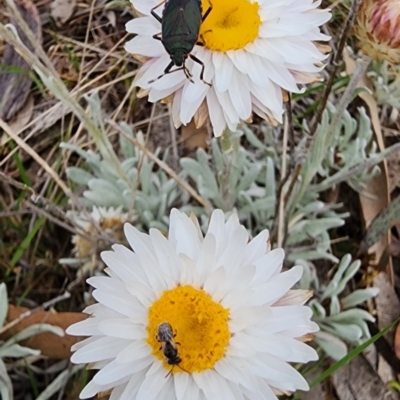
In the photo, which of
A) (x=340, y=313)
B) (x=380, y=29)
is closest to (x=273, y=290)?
(x=380, y=29)

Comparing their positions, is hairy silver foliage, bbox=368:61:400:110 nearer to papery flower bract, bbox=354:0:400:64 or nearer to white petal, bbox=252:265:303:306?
papery flower bract, bbox=354:0:400:64

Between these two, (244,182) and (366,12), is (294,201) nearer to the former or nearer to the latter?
(244,182)

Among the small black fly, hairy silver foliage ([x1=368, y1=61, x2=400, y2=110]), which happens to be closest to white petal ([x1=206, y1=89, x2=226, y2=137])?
the small black fly

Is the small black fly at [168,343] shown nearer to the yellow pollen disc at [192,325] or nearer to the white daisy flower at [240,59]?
the yellow pollen disc at [192,325]

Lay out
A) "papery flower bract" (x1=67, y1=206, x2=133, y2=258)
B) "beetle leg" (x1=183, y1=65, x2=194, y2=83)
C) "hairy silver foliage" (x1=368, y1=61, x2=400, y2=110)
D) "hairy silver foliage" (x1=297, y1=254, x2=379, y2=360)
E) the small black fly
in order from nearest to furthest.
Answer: the small black fly
"beetle leg" (x1=183, y1=65, x2=194, y2=83)
"hairy silver foliage" (x1=297, y1=254, x2=379, y2=360)
"papery flower bract" (x1=67, y1=206, x2=133, y2=258)
"hairy silver foliage" (x1=368, y1=61, x2=400, y2=110)

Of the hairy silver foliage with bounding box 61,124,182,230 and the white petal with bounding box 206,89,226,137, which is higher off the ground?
the white petal with bounding box 206,89,226,137

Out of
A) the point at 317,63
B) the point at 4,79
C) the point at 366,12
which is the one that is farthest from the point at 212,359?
the point at 4,79
